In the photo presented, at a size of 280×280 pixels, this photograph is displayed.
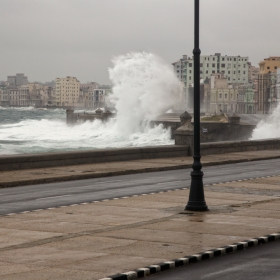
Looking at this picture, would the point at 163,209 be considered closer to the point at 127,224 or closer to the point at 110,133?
the point at 127,224

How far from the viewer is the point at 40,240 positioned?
1307cm

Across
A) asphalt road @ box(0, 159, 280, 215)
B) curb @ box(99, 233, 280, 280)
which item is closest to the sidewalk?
curb @ box(99, 233, 280, 280)

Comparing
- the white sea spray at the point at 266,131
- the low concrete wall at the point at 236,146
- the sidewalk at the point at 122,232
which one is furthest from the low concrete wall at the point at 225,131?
the sidewalk at the point at 122,232

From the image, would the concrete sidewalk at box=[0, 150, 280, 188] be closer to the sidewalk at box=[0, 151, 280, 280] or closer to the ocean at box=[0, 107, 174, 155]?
the sidewalk at box=[0, 151, 280, 280]

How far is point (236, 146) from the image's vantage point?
4134 centimetres

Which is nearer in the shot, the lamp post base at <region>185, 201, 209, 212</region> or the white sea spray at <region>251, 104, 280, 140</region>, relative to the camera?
the lamp post base at <region>185, 201, 209, 212</region>

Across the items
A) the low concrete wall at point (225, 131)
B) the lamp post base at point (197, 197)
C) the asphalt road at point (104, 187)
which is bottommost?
Answer: the low concrete wall at point (225, 131)

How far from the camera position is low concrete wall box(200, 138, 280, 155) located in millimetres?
38781

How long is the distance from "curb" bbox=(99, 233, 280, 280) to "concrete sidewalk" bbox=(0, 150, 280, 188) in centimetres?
1217

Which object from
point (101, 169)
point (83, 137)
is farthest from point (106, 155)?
point (83, 137)

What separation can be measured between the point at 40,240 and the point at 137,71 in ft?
291

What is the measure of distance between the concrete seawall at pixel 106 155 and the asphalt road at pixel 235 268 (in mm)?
16981

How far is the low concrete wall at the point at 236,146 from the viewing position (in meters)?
38.8

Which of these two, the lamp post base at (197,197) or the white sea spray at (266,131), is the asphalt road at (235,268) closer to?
the lamp post base at (197,197)
